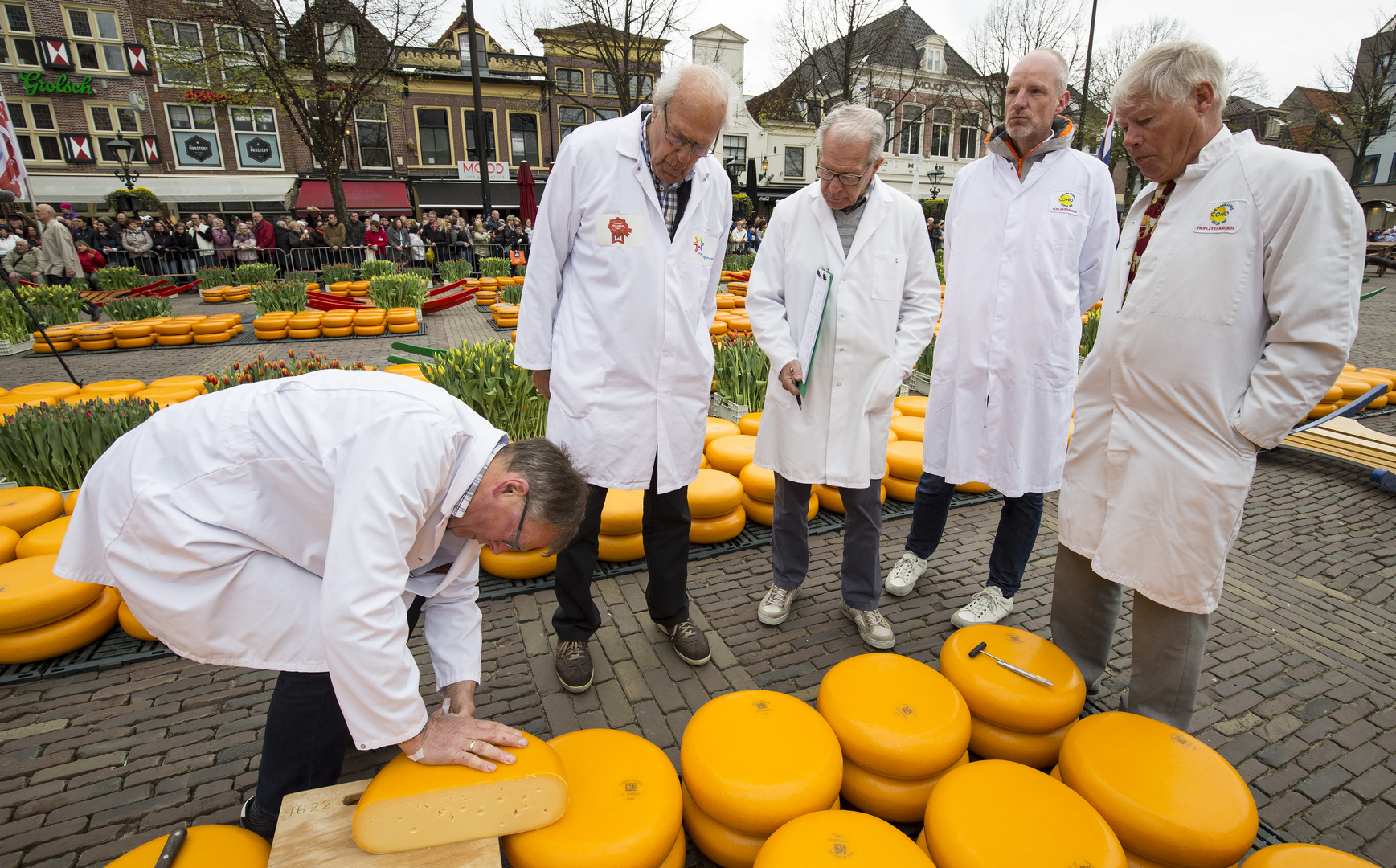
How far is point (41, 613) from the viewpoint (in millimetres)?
2635

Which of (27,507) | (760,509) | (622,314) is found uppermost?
(622,314)

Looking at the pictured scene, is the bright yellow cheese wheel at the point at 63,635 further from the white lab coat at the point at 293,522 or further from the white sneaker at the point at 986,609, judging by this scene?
the white sneaker at the point at 986,609

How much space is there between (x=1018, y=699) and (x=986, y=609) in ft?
3.61

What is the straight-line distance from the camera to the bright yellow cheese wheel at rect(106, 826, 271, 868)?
57.3 inches

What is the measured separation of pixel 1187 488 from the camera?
6.53ft

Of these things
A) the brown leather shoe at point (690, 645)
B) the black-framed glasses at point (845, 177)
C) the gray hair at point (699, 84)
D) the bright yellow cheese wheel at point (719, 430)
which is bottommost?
the brown leather shoe at point (690, 645)

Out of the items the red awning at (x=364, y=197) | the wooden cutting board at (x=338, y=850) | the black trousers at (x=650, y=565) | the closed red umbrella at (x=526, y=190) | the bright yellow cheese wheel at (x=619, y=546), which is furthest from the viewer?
the red awning at (x=364, y=197)

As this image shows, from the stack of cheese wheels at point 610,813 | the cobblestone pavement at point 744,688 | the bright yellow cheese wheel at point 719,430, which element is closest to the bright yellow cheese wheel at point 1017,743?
the cobblestone pavement at point 744,688

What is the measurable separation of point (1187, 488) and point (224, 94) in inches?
991

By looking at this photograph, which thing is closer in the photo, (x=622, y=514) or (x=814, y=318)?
(x=814, y=318)

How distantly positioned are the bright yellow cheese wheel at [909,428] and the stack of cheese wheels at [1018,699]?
A: 2392 mm

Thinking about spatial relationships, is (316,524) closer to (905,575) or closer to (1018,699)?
→ (1018,699)

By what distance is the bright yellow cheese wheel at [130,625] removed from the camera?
2.85m

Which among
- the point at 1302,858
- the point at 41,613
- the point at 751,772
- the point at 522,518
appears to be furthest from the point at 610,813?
the point at 41,613
